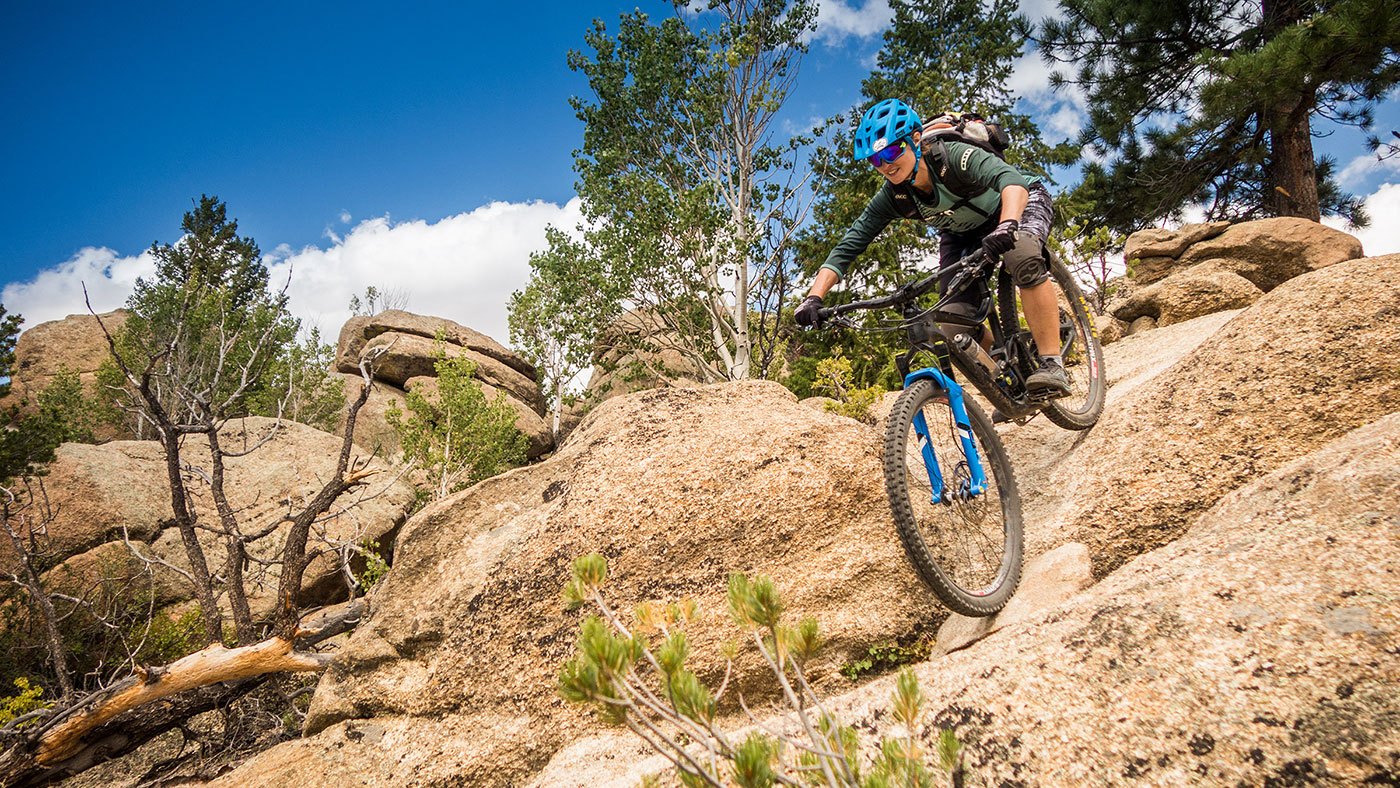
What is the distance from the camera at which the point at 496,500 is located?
203 inches

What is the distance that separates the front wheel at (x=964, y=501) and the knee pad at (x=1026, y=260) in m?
0.90

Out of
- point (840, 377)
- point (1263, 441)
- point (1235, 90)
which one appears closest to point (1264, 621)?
point (1263, 441)

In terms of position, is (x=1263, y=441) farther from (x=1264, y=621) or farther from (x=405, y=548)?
(x=405, y=548)

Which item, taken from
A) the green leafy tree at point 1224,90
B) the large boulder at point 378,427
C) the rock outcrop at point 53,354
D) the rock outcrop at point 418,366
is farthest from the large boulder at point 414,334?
the green leafy tree at point 1224,90

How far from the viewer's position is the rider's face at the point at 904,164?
158 inches

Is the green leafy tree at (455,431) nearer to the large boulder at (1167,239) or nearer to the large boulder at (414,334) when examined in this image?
the large boulder at (414,334)

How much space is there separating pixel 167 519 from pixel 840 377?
13.4 meters

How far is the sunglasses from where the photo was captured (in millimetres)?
3946

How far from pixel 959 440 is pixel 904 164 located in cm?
173

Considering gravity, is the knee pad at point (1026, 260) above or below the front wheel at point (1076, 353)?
above

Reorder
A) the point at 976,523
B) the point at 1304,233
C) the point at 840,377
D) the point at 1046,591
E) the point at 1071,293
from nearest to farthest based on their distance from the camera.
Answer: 1. the point at 1046,591
2. the point at 976,523
3. the point at 1071,293
4. the point at 840,377
5. the point at 1304,233

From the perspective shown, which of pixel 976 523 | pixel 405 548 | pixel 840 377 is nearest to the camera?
pixel 976 523

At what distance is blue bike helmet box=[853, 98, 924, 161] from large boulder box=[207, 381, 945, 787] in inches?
76.4

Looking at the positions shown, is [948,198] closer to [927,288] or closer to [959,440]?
[927,288]
